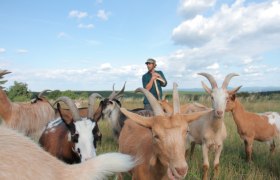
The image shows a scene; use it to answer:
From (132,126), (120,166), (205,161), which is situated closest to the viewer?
(120,166)

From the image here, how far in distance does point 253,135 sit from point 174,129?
5.82m

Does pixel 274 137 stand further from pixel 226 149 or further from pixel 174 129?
pixel 174 129

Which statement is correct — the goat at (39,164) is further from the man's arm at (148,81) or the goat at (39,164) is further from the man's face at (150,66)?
the man's face at (150,66)

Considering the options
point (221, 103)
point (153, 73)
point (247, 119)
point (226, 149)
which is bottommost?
point (226, 149)

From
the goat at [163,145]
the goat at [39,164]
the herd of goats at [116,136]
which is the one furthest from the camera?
the goat at [163,145]

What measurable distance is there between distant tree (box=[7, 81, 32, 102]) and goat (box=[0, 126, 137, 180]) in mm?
18816

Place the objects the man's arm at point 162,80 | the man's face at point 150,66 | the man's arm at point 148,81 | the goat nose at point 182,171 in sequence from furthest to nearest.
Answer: the man's face at point 150,66, the man's arm at point 162,80, the man's arm at point 148,81, the goat nose at point 182,171

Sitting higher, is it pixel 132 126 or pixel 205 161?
pixel 132 126

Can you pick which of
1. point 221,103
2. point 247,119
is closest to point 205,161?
point 221,103

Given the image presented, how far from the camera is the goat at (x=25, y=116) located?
6.99 m

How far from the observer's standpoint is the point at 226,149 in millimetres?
8641

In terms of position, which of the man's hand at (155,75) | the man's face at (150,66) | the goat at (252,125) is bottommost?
the goat at (252,125)

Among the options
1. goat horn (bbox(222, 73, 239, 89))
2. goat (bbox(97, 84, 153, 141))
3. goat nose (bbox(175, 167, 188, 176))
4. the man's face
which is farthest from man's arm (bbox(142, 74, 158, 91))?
goat nose (bbox(175, 167, 188, 176))

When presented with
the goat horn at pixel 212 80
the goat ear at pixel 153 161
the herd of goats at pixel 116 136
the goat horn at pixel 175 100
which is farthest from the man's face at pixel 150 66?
the goat ear at pixel 153 161
